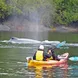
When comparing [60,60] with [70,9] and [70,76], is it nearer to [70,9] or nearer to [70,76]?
[70,76]

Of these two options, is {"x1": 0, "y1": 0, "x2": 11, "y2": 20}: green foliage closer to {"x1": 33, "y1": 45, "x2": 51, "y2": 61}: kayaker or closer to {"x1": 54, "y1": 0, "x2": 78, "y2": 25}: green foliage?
{"x1": 54, "y1": 0, "x2": 78, "y2": 25}: green foliage

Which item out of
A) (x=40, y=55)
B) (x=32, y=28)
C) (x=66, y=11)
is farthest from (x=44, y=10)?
(x=40, y=55)

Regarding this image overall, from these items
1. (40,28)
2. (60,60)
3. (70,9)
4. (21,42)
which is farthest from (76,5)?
(60,60)

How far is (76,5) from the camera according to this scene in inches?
4469

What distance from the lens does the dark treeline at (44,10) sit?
104m

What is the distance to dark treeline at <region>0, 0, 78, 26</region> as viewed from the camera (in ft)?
340

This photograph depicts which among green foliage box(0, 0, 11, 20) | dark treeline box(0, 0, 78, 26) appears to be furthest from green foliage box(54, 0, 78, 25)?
green foliage box(0, 0, 11, 20)

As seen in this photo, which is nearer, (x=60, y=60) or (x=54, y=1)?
(x=60, y=60)

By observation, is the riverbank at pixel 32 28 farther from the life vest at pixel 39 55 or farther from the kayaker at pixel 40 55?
the life vest at pixel 39 55

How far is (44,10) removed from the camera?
362 ft

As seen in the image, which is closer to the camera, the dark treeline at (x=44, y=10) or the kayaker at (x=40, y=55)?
the kayaker at (x=40, y=55)

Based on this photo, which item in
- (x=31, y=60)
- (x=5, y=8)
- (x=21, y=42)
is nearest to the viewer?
(x=31, y=60)

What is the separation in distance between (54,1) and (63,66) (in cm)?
7677

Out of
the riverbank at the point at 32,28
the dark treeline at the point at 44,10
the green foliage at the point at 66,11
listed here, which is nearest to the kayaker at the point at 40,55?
→ the riverbank at the point at 32,28
